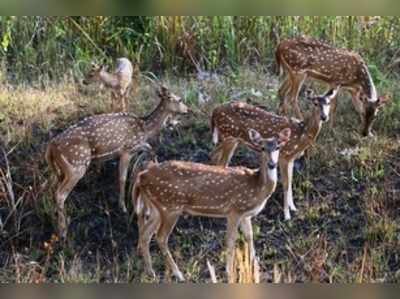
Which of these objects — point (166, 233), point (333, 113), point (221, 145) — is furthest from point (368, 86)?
point (166, 233)

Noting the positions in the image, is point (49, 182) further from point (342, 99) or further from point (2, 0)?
point (342, 99)

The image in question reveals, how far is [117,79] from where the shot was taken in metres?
6.38

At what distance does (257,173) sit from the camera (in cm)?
578

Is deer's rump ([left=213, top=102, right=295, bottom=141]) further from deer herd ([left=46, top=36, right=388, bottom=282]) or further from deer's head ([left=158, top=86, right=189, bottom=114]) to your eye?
deer's head ([left=158, top=86, right=189, bottom=114])

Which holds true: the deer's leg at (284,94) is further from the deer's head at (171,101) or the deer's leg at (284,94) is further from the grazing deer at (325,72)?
the deer's head at (171,101)

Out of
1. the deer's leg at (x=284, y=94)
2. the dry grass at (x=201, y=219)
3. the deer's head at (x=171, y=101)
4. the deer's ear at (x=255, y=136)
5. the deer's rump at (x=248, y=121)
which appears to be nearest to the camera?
the deer's ear at (x=255, y=136)

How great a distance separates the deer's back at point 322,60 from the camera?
6.32m

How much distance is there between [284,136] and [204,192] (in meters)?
0.53

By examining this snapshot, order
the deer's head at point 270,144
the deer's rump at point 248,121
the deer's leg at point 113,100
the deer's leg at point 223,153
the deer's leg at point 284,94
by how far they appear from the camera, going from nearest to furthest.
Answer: the deer's head at point 270,144 → the deer's rump at point 248,121 → the deer's leg at point 223,153 → the deer's leg at point 284,94 → the deer's leg at point 113,100

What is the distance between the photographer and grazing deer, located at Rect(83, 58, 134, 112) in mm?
6391

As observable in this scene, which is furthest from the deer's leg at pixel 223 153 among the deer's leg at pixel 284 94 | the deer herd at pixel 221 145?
the deer's leg at pixel 284 94

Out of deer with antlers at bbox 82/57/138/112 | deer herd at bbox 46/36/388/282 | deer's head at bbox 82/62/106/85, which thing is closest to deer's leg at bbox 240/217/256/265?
deer herd at bbox 46/36/388/282

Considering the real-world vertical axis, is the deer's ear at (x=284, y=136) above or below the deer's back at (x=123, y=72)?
below

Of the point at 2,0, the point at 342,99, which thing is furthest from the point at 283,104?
the point at 2,0
